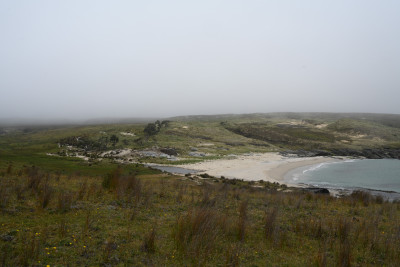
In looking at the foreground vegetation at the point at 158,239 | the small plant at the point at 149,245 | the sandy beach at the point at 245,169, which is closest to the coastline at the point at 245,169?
the sandy beach at the point at 245,169

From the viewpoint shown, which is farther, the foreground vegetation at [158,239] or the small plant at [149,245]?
the small plant at [149,245]

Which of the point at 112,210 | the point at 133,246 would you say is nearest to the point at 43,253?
the point at 133,246

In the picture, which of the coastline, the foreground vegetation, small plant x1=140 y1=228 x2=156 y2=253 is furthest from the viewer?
the coastline

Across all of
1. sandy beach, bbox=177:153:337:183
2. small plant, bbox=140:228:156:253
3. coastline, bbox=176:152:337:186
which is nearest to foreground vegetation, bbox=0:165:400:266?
small plant, bbox=140:228:156:253

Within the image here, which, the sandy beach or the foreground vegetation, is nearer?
the foreground vegetation

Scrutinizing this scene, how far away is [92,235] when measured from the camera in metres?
6.26

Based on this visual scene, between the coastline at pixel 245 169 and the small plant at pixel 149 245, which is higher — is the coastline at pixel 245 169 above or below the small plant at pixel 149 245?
below

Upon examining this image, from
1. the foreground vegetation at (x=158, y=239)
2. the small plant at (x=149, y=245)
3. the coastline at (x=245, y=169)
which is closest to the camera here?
the foreground vegetation at (x=158, y=239)

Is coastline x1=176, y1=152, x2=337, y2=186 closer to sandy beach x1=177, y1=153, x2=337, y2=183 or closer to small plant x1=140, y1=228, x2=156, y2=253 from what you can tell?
sandy beach x1=177, y1=153, x2=337, y2=183

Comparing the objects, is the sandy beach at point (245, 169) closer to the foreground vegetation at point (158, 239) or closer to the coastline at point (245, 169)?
the coastline at point (245, 169)

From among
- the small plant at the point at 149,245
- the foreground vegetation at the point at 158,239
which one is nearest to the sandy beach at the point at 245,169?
the foreground vegetation at the point at 158,239

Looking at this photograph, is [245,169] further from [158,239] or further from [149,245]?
[149,245]

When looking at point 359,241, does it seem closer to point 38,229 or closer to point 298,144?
point 38,229

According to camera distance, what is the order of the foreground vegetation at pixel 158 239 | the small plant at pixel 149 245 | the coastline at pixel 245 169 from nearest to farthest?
the foreground vegetation at pixel 158 239
the small plant at pixel 149 245
the coastline at pixel 245 169
